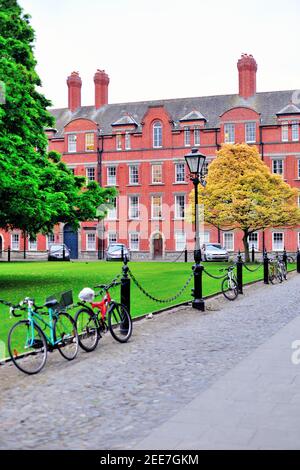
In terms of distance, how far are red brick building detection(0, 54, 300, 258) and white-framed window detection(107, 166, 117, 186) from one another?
0.10m

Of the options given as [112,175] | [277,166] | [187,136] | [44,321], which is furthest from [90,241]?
[44,321]

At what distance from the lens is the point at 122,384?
716 centimetres

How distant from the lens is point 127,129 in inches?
2172

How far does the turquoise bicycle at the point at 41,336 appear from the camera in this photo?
7961 millimetres

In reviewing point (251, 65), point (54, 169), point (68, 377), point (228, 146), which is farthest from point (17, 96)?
point (251, 65)

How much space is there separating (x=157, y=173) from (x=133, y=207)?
12.9 feet

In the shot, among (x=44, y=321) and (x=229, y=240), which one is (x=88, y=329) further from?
(x=229, y=240)

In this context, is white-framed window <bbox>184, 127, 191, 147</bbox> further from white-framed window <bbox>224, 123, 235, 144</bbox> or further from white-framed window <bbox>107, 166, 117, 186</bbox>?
Result: white-framed window <bbox>107, 166, 117, 186</bbox>

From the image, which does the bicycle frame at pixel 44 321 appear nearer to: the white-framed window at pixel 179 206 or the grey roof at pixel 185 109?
the white-framed window at pixel 179 206

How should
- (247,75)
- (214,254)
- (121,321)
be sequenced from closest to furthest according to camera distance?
1. (121,321)
2. (214,254)
3. (247,75)

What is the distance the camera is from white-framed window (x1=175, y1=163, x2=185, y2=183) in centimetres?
5306

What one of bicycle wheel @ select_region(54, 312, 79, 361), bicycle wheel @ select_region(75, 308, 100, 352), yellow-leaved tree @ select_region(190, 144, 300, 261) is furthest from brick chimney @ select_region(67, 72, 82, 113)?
bicycle wheel @ select_region(54, 312, 79, 361)

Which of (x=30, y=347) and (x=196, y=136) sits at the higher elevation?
(x=196, y=136)

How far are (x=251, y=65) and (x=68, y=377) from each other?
49902mm
